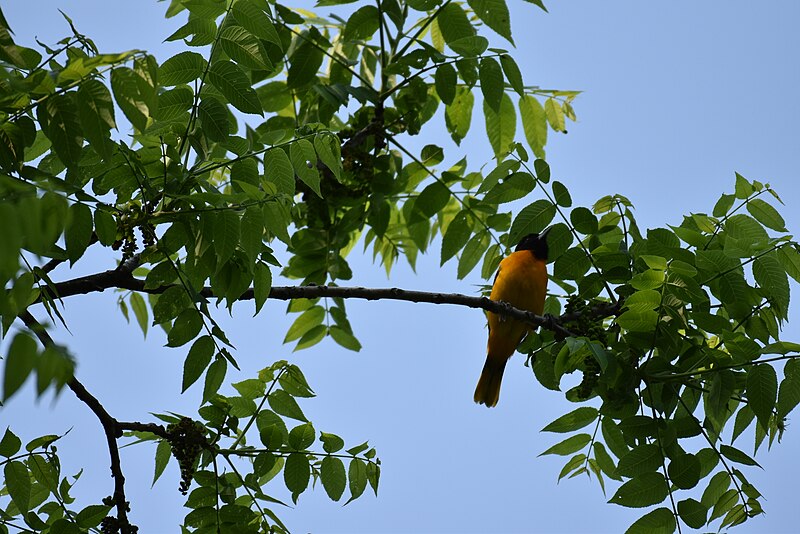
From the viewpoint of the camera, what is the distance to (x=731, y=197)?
4172 mm

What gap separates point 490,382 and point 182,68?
494 cm

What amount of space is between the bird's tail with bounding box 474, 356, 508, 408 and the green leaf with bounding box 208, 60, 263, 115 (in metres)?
4.57

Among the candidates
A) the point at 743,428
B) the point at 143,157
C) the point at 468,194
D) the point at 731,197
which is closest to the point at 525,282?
the point at 468,194

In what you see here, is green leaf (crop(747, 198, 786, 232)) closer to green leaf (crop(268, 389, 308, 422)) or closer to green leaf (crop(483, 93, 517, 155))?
green leaf (crop(483, 93, 517, 155))

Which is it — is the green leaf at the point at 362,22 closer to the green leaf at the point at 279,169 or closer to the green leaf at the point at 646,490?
the green leaf at the point at 279,169

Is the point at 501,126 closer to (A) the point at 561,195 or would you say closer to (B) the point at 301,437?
(A) the point at 561,195

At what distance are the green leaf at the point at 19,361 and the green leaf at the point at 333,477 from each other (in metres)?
2.04

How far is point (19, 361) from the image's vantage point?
1.80 m

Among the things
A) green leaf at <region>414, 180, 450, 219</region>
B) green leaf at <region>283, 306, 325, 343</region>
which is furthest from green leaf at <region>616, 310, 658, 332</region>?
green leaf at <region>283, 306, 325, 343</region>

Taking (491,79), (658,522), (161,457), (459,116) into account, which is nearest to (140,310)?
(161,457)

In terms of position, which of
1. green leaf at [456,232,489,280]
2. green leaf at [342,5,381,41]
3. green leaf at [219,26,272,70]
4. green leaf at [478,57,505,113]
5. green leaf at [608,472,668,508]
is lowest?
green leaf at [608,472,668,508]

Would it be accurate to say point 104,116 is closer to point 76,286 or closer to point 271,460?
point 76,286

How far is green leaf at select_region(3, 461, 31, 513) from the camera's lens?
130 inches

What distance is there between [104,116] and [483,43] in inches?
79.8
